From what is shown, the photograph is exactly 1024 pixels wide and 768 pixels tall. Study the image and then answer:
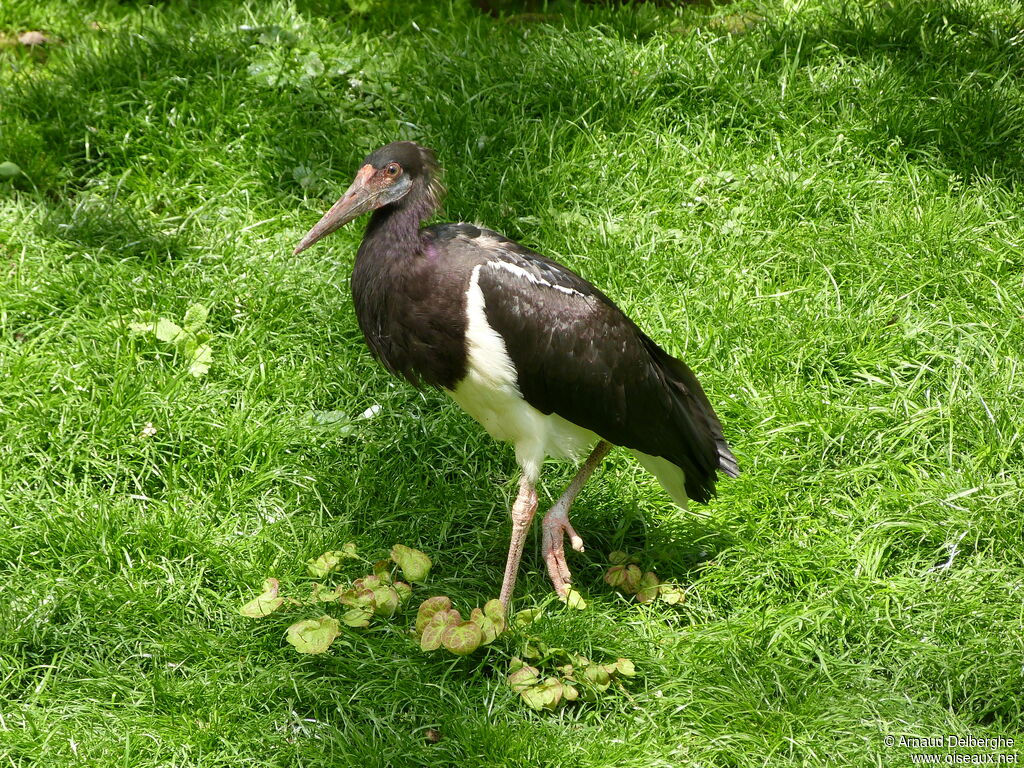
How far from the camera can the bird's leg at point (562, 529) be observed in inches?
162

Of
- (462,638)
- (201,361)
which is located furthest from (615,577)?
(201,361)

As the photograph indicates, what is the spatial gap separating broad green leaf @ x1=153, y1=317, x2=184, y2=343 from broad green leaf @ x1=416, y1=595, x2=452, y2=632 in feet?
5.76

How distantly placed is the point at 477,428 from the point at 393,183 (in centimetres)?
118

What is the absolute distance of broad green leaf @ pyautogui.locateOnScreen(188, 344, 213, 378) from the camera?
466 centimetres

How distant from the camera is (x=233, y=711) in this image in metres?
3.55

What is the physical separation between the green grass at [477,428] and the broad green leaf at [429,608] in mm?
124

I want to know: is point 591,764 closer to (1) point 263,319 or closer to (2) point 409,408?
(2) point 409,408

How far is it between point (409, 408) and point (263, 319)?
0.81 metres

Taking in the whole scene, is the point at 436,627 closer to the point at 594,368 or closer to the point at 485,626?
the point at 485,626

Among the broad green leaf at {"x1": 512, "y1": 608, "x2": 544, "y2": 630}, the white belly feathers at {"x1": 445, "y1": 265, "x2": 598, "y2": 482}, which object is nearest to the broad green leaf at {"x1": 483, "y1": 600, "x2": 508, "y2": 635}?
the broad green leaf at {"x1": 512, "y1": 608, "x2": 544, "y2": 630}

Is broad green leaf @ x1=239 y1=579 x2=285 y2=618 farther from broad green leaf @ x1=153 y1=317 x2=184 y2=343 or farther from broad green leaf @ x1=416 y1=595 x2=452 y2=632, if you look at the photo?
broad green leaf @ x1=153 y1=317 x2=184 y2=343

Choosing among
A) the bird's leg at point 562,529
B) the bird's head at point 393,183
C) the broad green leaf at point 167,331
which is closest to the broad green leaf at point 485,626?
the bird's leg at point 562,529

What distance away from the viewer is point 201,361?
15.4ft

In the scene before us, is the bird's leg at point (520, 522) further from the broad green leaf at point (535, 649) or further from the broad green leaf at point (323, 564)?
the broad green leaf at point (323, 564)
